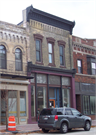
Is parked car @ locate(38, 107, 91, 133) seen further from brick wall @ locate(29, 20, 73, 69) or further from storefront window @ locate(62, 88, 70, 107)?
storefront window @ locate(62, 88, 70, 107)

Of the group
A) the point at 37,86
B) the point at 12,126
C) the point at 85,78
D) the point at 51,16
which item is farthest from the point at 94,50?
the point at 12,126

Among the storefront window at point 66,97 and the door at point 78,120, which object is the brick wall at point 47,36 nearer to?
the storefront window at point 66,97

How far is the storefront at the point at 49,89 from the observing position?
21.5m

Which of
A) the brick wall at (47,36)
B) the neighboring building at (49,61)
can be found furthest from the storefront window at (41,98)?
the brick wall at (47,36)

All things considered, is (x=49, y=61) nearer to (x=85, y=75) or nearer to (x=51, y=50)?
(x=51, y=50)

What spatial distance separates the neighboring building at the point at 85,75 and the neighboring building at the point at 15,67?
753cm

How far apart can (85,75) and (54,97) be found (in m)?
5.60

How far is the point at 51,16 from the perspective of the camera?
24172mm

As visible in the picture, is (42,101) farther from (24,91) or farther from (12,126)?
(12,126)

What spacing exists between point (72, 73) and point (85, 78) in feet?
8.45

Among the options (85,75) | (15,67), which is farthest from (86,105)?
(15,67)

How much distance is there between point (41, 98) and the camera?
22312mm

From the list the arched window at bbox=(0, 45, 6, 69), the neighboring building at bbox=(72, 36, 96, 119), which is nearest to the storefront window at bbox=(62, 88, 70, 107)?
the neighboring building at bbox=(72, 36, 96, 119)

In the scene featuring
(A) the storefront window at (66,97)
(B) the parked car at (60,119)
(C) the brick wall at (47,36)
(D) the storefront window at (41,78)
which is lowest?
(B) the parked car at (60,119)
